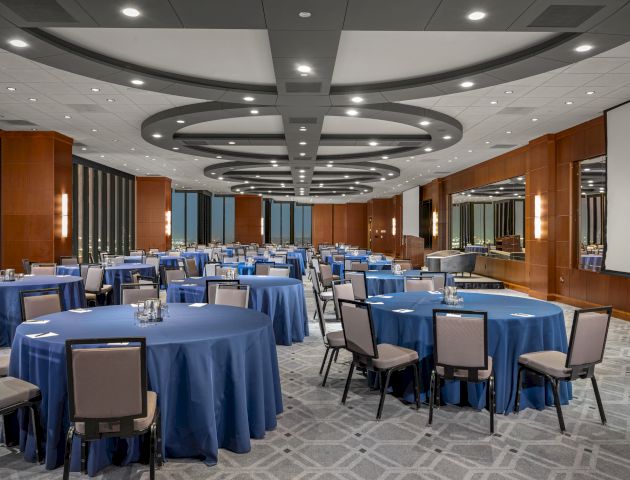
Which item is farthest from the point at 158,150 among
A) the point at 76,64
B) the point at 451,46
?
the point at 451,46

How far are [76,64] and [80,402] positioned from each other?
481 centimetres

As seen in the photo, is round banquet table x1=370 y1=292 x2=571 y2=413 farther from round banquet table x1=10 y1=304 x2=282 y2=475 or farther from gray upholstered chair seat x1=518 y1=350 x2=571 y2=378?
round banquet table x1=10 y1=304 x2=282 y2=475

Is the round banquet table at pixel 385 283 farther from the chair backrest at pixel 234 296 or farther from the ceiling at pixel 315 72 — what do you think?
the chair backrest at pixel 234 296

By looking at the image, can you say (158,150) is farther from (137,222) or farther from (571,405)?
(571,405)

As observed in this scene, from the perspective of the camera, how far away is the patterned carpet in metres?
3.19

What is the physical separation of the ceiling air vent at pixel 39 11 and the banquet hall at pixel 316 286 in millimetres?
24

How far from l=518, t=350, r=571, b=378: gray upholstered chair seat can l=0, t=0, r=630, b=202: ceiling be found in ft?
9.68

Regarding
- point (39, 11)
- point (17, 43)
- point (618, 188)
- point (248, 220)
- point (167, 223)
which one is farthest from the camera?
point (248, 220)

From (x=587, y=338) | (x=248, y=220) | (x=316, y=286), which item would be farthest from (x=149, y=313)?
(x=248, y=220)

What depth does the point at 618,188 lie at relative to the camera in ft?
29.0

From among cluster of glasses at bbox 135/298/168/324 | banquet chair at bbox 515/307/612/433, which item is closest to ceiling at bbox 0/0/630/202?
cluster of glasses at bbox 135/298/168/324

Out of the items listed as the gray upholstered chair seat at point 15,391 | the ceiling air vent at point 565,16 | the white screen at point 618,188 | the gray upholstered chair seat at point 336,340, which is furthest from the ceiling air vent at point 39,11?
the white screen at point 618,188

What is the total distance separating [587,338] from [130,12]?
184 inches

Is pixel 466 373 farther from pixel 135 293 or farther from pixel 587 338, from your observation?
pixel 135 293
